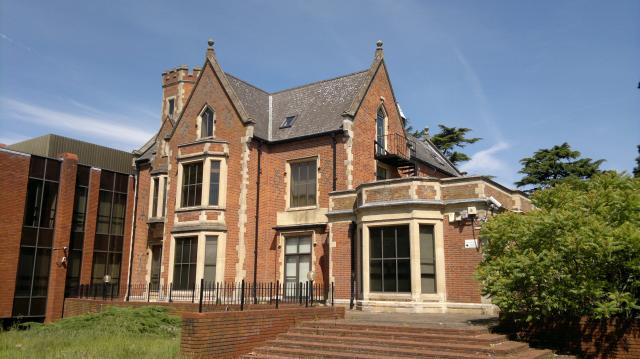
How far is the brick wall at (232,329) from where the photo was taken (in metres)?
11.8

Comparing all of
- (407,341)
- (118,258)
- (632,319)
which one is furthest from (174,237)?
(632,319)

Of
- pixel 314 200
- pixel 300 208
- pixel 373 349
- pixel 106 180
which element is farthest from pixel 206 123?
pixel 373 349

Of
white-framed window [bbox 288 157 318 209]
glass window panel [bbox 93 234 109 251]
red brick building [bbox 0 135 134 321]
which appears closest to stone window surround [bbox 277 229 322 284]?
white-framed window [bbox 288 157 318 209]

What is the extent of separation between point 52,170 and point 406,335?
22741mm

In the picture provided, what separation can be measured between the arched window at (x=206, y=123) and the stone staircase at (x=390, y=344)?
13.1 metres

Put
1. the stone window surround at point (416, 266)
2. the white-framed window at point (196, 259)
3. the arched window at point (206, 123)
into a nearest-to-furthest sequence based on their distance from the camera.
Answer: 1. the stone window surround at point (416, 266)
2. the white-framed window at point (196, 259)
3. the arched window at point (206, 123)

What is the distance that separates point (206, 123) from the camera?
24797 mm

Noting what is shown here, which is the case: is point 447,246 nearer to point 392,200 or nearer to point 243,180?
point 392,200

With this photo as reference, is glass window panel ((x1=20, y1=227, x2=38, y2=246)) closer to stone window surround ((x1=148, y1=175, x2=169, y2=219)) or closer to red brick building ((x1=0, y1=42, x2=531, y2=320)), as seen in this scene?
red brick building ((x1=0, y1=42, x2=531, y2=320))

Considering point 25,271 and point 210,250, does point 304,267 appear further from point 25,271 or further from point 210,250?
point 25,271

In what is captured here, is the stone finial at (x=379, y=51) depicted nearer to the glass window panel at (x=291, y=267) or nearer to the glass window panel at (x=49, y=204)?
the glass window panel at (x=291, y=267)

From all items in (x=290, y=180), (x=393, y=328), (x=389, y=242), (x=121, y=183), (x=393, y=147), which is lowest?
(x=393, y=328)

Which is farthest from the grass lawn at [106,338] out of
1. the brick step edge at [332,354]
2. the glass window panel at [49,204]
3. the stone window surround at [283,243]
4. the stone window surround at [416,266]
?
the glass window panel at [49,204]

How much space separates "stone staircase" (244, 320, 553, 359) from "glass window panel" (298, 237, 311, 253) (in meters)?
8.07
